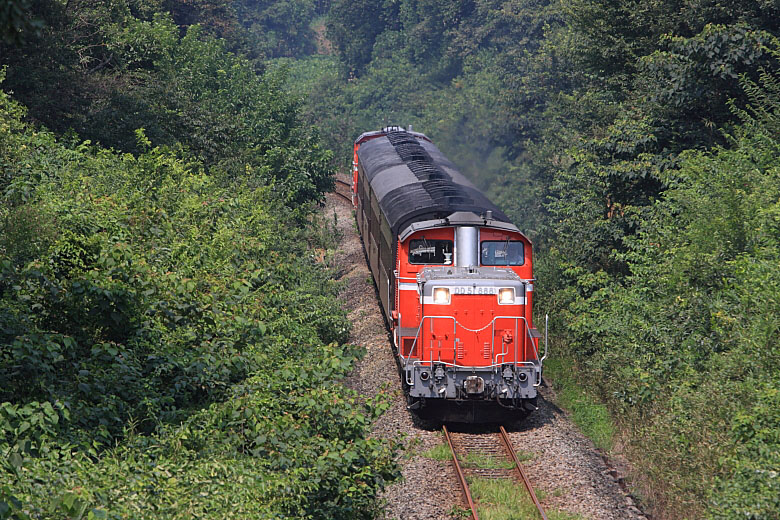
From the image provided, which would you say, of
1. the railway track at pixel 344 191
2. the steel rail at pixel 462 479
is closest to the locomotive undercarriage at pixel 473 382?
the steel rail at pixel 462 479

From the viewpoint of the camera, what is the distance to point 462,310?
1467 cm

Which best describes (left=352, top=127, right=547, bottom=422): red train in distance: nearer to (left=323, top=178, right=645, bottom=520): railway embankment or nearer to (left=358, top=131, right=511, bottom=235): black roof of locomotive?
(left=358, top=131, right=511, bottom=235): black roof of locomotive

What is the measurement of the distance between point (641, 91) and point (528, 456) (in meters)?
12.4

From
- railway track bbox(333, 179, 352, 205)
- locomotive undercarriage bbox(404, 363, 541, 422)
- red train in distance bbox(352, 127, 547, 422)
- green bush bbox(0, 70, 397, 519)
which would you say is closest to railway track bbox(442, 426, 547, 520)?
red train in distance bbox(352, 127, 547, 422)

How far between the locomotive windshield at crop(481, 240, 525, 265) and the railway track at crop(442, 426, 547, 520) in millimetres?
3299

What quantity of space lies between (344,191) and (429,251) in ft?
93.3

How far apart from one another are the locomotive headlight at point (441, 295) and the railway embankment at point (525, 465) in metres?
1.81

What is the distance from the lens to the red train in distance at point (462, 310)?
14578 mm

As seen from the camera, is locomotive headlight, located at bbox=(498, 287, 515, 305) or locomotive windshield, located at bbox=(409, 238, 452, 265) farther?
locomotive windshield, located at bbox=(409, 238, 452, 265)

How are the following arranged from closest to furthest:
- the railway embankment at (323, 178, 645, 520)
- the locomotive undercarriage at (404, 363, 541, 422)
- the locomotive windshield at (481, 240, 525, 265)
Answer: the railway embankment at (323, 178, 645, 520) → the locomotive undercarriage at (404, 363, 541, 422) → the locomotive windshield at (481, 240, 525, 265)

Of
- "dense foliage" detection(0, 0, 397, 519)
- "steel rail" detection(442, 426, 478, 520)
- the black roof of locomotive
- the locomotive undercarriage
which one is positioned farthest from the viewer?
the black roof of locomotive

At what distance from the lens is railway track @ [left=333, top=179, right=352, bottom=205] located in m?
41.2

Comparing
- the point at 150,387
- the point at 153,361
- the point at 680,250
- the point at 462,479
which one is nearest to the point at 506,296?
the point at 462,479

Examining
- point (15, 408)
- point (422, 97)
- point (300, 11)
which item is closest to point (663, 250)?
point (15, 408)
